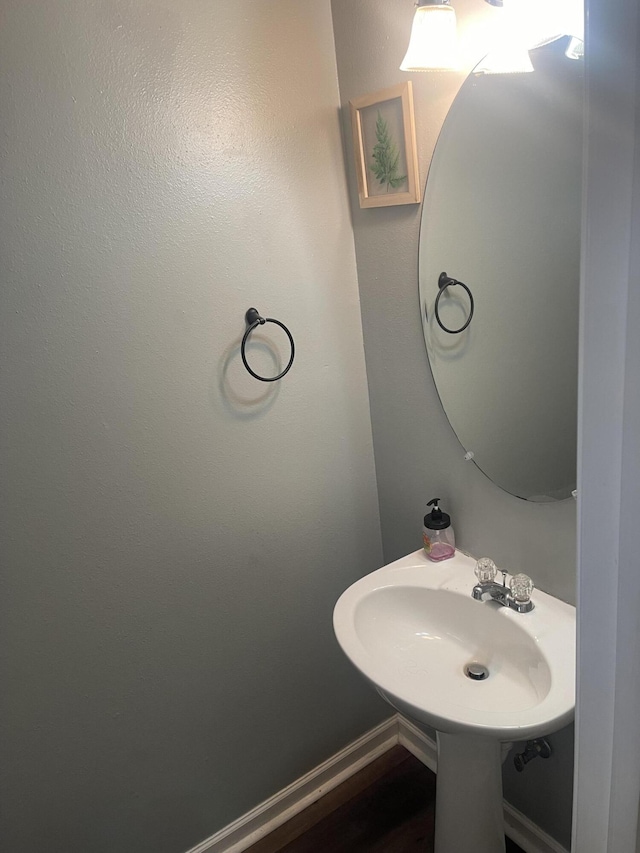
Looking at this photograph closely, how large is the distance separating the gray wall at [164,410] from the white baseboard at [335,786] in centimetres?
7

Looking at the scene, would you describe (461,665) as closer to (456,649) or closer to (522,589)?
(456,649)

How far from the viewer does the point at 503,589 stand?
1.34 metres

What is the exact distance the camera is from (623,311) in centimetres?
49

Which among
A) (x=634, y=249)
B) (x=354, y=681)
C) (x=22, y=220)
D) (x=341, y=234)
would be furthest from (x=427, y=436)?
(x=634, y=249)

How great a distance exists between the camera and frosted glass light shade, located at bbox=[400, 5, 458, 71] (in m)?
1.15

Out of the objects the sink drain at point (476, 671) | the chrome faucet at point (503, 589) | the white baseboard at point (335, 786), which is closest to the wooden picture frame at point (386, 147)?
the chrome faucet at point (503, 589)

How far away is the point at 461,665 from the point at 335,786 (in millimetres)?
817

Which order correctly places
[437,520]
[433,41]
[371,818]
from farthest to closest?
[371,818], [437,520], [433,41]

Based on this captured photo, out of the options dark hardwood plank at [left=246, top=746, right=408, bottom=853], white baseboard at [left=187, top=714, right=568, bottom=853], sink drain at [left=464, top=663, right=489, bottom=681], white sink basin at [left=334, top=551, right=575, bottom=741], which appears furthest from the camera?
dark hardwood plank at [left=246, top=746, right=408, bottom=853]

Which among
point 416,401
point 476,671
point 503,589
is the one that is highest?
point 416,401

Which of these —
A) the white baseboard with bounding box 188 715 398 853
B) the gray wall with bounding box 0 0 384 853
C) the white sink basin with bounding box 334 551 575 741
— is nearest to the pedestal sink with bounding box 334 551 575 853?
the white sink basin with bounding box 334 551 575 741

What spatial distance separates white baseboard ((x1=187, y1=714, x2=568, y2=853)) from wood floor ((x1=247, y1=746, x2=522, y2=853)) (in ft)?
0.07

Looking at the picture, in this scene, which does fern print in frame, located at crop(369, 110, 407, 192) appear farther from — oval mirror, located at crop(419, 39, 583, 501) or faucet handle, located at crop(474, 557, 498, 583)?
faucet handle, located at crop(474, 557, 498, 583)

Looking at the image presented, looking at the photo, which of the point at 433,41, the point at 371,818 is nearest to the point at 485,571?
the point at 371,818
